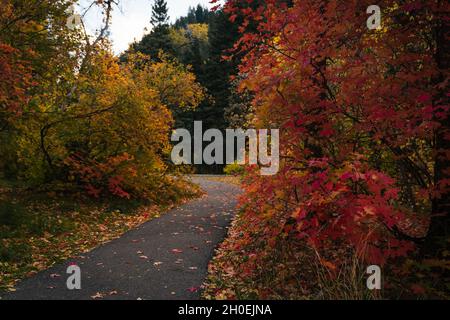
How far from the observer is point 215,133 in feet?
128

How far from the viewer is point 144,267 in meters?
6.50

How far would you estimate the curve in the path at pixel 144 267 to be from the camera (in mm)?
5293

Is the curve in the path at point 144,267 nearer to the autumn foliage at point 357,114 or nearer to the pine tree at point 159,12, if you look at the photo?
the autumn foliage at point 357,114

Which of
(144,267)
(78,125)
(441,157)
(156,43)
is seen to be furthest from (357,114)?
(156,43)

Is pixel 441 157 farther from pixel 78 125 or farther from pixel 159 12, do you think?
pixel 159 12

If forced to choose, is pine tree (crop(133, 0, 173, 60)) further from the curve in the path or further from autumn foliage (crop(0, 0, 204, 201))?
the curve in the path

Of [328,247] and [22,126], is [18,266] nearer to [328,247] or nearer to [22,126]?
[22,126]

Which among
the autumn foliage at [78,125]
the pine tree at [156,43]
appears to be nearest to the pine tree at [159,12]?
the pine tree at [156,43]

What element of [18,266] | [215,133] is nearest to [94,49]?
[18,266]

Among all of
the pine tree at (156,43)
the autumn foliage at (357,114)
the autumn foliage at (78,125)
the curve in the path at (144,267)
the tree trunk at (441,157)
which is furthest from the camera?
the pine tree at (156,43)

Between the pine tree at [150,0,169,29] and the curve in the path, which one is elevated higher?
the pine tree at [150,0,169,29]

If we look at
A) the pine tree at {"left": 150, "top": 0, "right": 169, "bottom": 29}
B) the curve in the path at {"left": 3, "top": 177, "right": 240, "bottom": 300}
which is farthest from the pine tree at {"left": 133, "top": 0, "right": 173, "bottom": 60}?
the curve in the path at {"left": 3, "top": 177, "right": 240, "bottom": 300}

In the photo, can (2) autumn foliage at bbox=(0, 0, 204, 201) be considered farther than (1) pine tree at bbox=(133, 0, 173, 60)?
No

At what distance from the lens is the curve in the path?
5.29 meters
